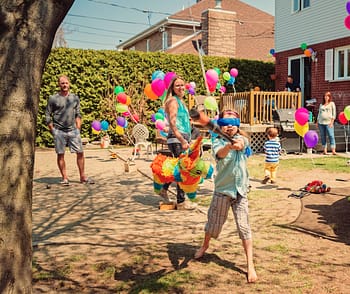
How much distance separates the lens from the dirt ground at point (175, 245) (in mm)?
3197

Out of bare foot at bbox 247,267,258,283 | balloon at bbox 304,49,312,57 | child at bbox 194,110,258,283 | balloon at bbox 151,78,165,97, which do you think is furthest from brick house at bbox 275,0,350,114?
bare foot at bbox 247,267,258,283

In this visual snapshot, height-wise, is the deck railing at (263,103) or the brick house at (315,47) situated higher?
the brick house at (315,47)

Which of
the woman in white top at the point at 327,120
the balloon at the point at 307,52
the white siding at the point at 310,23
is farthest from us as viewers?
the balloon at the point at 307,52

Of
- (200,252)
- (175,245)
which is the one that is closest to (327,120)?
(175,245)

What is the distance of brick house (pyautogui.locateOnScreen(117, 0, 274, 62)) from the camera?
22.8 m

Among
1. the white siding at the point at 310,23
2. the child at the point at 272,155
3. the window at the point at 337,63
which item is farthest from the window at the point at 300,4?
the child at the point at 272,155

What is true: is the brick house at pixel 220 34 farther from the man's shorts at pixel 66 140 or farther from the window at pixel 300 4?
the man's shorts at pixel 66 140

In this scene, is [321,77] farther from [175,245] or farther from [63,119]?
[175,245]

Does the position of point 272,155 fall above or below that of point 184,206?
above

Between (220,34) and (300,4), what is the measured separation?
612cm

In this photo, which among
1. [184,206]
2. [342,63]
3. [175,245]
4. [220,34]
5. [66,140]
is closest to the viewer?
[175,245]

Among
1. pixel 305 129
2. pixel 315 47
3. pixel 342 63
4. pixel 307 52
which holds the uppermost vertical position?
pixel 315 47

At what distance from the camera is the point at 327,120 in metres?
11.2

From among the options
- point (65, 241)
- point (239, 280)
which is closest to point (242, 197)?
point (239, 280)
